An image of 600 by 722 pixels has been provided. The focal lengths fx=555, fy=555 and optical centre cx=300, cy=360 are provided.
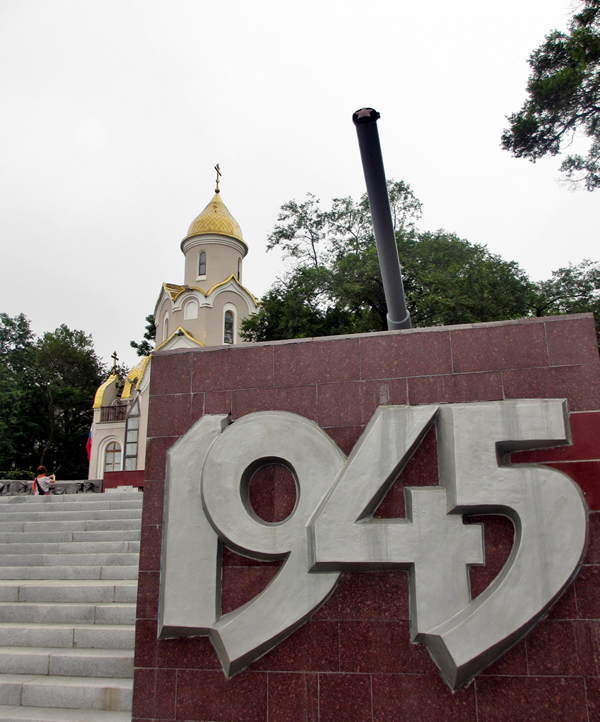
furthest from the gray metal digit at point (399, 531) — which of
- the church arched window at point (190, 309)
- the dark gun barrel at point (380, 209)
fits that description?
the church arched window at point (190, 309)

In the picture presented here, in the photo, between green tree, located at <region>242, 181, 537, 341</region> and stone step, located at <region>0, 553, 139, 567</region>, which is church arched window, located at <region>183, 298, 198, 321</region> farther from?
stone step, located at <region>0, 553, 139, 567</region>

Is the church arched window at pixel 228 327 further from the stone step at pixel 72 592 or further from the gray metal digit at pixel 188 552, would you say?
the gray metal digit at pixel 188 552

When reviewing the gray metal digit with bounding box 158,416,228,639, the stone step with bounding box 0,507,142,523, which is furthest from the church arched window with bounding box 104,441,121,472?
the gray metal digit with bounding box 158,416,228,639

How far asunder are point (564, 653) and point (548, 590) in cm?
42

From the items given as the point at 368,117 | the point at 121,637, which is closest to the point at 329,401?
the point at 368,117

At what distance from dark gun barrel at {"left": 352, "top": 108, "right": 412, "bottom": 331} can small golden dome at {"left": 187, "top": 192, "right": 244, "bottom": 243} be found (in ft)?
87.7

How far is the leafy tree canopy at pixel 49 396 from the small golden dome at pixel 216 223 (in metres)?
14.9

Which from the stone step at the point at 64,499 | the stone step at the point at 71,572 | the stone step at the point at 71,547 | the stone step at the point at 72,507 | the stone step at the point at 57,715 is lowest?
the stone step at the point at 57,715

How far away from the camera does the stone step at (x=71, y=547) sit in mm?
7750

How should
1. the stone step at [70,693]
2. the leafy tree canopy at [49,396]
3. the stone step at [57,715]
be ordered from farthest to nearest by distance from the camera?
1. the leafy tree canopy at [49,396]
2. the stone step at [70,693]
3. the stone step at [57,715]

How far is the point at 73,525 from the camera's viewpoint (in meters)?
9.24

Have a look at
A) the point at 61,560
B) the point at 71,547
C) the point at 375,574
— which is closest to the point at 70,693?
the point at 375,574

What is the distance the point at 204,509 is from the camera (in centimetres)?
399

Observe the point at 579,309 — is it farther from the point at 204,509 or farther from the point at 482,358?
the point at 204,509
